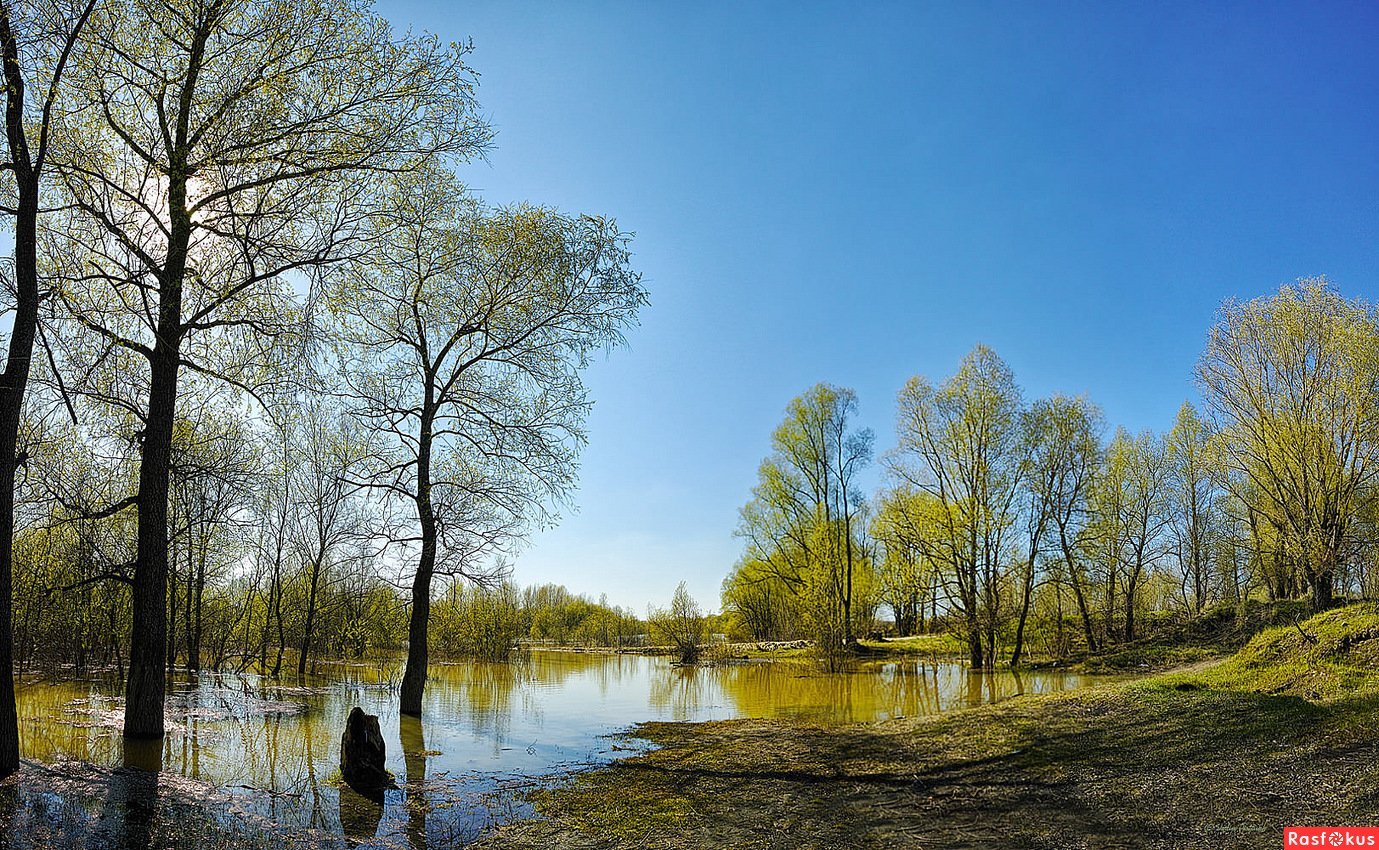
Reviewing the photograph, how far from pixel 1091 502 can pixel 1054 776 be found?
24.1m

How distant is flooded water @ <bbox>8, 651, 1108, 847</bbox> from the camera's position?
7.66 meters

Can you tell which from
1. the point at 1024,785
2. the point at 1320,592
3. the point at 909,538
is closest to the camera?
the point at 1024,785

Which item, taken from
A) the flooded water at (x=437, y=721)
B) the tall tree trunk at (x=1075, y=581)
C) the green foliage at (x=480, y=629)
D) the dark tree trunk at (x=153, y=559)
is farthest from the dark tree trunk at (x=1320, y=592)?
the green foliage at (x=480, y=629)

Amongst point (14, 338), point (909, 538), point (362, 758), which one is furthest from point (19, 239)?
point (909, 538)

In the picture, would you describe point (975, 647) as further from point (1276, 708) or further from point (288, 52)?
point (288, 52)

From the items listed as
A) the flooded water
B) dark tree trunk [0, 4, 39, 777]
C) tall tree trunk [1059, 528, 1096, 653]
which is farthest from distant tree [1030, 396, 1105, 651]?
dark tree trunk [0, 4, 39, 777]

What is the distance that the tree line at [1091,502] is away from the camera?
678 inches

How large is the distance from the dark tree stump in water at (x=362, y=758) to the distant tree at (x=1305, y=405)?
18096 millimetres

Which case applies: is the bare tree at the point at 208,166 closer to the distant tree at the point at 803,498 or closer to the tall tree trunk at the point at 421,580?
the tall tree trunk at the point at 421,580

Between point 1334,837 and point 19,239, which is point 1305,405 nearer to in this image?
point 1334,837

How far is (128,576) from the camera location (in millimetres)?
10125

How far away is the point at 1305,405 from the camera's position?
1750 cm

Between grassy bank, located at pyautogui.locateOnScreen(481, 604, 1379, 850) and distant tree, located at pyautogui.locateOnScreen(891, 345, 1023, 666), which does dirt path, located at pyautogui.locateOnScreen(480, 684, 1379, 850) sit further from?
distant tree, located at pyautogui.locateOnScreen(891, 345, 1023, 666)

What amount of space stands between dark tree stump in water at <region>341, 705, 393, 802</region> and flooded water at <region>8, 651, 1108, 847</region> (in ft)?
0.57
